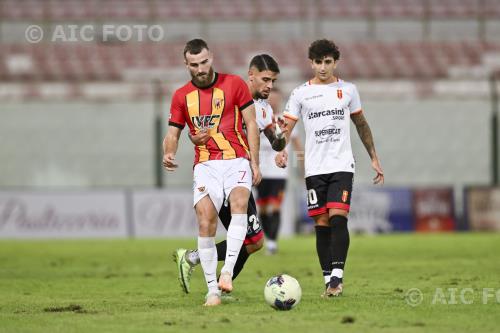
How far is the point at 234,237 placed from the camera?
7.71 metres

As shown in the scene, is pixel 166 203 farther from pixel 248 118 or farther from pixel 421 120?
pixel 248 118

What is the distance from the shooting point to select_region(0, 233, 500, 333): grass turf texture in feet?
21.2

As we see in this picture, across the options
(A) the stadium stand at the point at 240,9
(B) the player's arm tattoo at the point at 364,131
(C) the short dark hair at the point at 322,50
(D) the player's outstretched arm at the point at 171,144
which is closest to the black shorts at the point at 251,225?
(D) the player's outstretched arm at the point at 171,144

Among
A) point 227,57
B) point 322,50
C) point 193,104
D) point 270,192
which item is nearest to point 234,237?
point 193,104

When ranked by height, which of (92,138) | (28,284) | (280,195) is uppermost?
(92,138)

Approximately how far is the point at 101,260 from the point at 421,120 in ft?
40.6

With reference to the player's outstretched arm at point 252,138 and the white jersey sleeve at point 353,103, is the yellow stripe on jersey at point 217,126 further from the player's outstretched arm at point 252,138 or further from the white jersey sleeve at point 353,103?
the white jersey sleeve at point 353,103

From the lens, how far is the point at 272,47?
29062 mm

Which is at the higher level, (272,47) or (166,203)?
(272,47)

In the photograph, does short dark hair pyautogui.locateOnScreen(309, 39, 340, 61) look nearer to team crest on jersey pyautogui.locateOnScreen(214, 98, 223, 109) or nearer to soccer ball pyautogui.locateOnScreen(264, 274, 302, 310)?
team crest on jersey pyautogui.locateOnScreen(214, 98, 223, 109)

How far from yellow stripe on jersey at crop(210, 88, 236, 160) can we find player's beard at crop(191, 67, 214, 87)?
96mm

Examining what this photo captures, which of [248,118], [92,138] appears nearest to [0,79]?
[92,138]

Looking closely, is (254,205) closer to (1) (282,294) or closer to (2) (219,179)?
(2) (219,179)

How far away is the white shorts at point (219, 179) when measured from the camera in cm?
766
